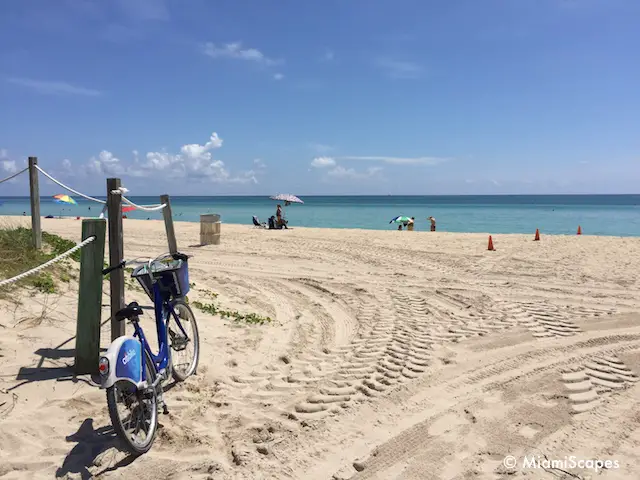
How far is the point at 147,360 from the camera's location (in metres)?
3.50

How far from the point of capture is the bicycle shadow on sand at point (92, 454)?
10.1 feet

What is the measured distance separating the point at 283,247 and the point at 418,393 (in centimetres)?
1087

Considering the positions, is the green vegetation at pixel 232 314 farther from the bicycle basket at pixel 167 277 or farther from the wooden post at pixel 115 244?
the wooden post at pixel 115 244

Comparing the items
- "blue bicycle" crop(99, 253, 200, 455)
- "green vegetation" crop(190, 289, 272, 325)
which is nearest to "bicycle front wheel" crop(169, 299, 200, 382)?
"blue bicycle" crop(99, 253, 200, 455)

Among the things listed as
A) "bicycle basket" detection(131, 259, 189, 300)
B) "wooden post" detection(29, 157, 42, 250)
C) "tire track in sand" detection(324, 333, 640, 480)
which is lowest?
"tire track in sand" detection(324, 333, 640, 480)

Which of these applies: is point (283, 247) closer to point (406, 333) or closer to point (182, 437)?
point (406, 333)

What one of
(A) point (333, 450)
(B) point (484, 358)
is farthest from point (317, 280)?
(A) point (333, 450)

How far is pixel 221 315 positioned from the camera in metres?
6.61

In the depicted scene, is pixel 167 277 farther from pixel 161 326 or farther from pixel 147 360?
pixel 147 360

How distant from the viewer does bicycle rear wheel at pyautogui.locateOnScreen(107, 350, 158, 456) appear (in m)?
3.00

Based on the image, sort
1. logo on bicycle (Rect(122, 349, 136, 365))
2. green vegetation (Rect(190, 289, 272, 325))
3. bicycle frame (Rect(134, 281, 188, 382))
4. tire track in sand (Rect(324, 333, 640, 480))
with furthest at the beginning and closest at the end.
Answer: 1. green vegetation (Rect(190, 289, 272, 325))
2. bicycle frame (Rect(134, 281, 188, 382))
3. tire track in sand (Rect(324, 333, 640, 480))
4. logo on bicycle (Rect(122, 349, 136, 365))

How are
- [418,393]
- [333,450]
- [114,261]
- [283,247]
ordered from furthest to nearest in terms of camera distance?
[283,247], [418,393], [114,261], [333,450]

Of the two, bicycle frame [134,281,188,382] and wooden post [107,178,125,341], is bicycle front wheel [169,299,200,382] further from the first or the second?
wooden post [107,178,125,341]

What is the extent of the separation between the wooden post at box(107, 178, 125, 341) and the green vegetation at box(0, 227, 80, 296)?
1.84 metres
